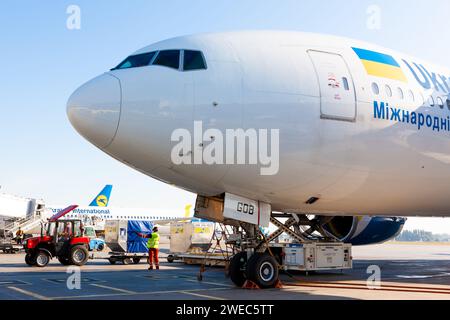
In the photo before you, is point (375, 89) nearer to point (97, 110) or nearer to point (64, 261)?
point (97, 110)

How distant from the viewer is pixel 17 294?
9133 mm

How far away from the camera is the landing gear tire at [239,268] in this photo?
998 cm

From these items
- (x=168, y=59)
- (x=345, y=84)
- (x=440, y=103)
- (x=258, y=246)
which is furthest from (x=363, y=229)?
(x=168, y=59)

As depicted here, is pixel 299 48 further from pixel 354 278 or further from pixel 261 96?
pixel 354 278

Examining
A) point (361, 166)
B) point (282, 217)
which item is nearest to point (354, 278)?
point (282, 217)

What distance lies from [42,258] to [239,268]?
1039 centimetres

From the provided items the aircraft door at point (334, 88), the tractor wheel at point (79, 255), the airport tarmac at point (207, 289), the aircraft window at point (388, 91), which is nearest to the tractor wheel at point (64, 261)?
the tractor wheel at point (79, 255)

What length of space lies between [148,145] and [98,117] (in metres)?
0.86

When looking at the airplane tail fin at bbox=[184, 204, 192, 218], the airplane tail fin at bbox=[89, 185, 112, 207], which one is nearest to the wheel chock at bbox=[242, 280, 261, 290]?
the airplane tail fin at bbox=[184, 204, 192, 218]

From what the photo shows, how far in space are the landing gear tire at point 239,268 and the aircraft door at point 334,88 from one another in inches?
132

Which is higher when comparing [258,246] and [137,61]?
[137,61]

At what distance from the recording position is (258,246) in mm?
9812

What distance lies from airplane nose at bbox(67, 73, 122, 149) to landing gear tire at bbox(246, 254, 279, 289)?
356 centimetres

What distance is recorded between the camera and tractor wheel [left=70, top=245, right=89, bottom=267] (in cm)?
1773
